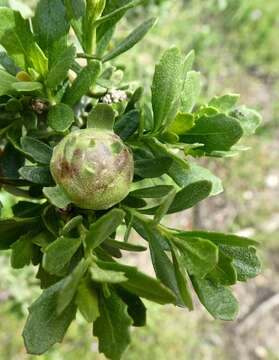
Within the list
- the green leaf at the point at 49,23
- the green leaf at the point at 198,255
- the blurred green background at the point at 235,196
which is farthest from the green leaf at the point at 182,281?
the blurred green background at the point at 235,196

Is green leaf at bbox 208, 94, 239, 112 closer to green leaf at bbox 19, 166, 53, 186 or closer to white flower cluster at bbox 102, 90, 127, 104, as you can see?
white flower cluster at bbox 102, 90, 127, 104

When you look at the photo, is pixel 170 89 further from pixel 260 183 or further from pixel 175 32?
pixel 260 183

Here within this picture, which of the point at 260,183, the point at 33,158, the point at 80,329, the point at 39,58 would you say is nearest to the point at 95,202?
the point at 33,158

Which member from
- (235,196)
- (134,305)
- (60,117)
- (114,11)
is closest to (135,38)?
(114,11)

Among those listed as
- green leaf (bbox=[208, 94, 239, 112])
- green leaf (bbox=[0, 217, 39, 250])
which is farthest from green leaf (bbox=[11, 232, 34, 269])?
green leaf (bbox=[208, 94, 239, 112])

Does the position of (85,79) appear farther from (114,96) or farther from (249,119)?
(249,119)

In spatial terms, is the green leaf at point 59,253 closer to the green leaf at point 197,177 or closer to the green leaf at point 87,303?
the green leaf at point 87,303
